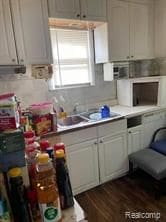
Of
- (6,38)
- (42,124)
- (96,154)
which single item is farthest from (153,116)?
(6,38)

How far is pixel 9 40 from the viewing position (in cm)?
168

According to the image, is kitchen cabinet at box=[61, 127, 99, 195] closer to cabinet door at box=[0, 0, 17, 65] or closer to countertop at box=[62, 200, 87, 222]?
cabinet door at box=[0, 0, 17, 65]

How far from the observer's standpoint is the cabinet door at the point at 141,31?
235 cm

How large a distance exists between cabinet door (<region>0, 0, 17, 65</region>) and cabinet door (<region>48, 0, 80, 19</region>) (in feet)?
1.39

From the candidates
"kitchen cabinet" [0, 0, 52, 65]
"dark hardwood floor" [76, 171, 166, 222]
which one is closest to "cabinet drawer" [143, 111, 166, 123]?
"dark hardwood floor" [76, 171, 166, 222]

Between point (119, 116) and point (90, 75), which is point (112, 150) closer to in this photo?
point (119, 116)

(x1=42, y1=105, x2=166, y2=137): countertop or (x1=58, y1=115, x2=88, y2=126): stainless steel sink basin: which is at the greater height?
(x1=42, y1=105, x2=166, y2=137): countertop

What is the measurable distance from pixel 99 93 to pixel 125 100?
15.8 inches

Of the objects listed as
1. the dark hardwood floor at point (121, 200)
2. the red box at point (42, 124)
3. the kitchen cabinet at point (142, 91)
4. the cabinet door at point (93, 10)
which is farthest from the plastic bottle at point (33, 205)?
the kitchen cabinet at point (142, 91)

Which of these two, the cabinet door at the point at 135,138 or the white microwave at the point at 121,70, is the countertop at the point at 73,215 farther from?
the white microwave at the point at 121,70

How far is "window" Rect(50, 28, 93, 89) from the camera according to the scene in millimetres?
2301

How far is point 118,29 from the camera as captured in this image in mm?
2264

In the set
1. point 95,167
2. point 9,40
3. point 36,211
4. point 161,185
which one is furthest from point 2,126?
point 161,185

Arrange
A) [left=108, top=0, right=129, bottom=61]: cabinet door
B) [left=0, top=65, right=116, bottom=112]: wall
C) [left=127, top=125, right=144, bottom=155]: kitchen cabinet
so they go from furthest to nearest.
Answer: [left=127, top=125, right=144, bottom=155]: kitchen cabinet, [left=108, top=0, right=129, bottom=61]: cabinet door, [left=0, top=65, right=116, bottom=112]: wall
